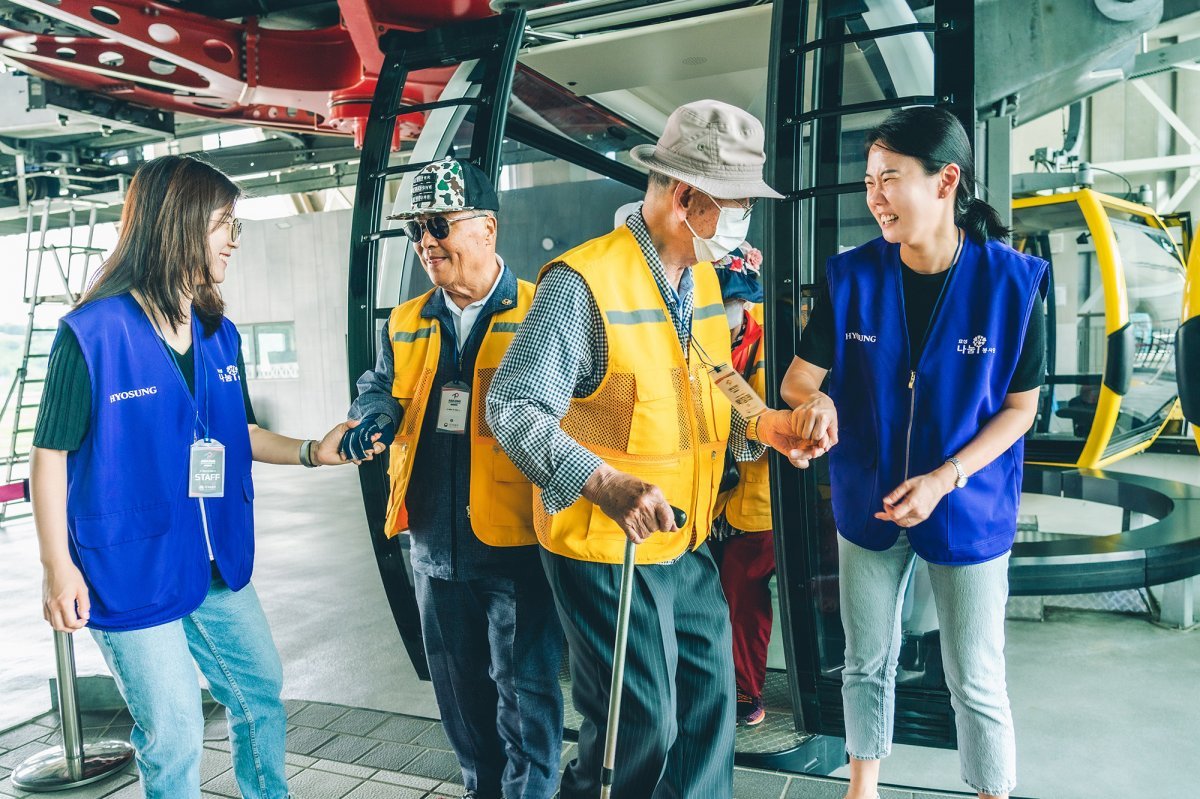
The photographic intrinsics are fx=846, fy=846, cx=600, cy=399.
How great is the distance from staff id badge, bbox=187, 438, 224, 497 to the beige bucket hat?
1210 millimetres

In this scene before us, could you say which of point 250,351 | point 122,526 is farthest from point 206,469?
point 250,351

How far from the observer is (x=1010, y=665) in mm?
3785

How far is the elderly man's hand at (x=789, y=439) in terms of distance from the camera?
1823 mm

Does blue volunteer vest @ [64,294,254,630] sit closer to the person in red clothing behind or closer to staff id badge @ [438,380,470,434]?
staff id badge @ [438,380,470,434]

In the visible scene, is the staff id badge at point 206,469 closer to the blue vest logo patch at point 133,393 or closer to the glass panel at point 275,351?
the blue vest logo patch at point 133,393

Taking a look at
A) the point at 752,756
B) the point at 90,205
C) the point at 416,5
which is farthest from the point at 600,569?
the point at 90,205

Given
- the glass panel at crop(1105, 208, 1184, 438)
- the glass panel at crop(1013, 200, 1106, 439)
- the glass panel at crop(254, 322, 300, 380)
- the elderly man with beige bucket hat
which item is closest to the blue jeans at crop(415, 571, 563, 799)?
the elderly man with beige bucket hat

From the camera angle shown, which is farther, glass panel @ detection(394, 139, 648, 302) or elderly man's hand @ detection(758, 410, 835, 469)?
glass panel @ detection(394, 139, 648, 302)

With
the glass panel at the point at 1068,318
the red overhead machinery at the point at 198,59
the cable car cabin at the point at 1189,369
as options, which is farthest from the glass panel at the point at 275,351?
the cable car cabin at the point at 1189,369

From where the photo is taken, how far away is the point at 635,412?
1.74m

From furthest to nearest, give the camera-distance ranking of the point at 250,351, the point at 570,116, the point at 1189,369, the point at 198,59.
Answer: the point at 250,351
the point at 570,116
the point at 198,59
the point at 1189,369

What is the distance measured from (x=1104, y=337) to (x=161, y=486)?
26.8ft

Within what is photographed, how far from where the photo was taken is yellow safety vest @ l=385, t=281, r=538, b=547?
2254 mm

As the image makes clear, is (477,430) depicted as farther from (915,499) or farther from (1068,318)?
(1068,318)
